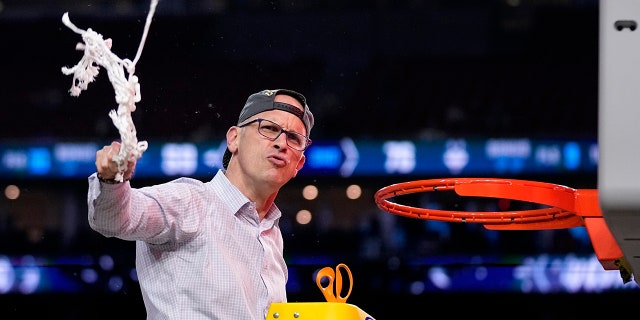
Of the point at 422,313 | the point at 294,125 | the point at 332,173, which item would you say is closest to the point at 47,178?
the point at 332,173

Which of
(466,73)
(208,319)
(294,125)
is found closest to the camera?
(208,319)

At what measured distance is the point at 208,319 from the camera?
146 cm

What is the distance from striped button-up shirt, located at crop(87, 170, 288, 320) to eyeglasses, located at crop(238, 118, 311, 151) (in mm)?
123

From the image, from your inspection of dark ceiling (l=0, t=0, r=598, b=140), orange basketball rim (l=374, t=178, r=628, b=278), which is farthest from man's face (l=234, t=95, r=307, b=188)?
dark ceiling (l=0, t=0, r=598, b=140)

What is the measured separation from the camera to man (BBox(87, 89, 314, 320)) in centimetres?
143

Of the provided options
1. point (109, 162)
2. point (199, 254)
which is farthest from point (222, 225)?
point (109, 162)

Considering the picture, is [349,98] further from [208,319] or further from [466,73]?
[208,319]

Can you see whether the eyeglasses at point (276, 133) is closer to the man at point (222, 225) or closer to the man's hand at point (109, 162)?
the man at point (222, 225)

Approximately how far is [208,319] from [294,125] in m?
0.40

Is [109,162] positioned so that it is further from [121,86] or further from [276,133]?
[276,133]

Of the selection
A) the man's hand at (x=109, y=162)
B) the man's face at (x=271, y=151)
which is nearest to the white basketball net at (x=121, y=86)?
the man's hand at (x=109, y=162)

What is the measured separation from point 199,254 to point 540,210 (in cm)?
52

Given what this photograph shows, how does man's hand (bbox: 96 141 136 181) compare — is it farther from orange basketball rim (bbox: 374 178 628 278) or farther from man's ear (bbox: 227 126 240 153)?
man's ear (bbox: 227 126 240 153)

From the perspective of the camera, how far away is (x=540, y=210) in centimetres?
128
